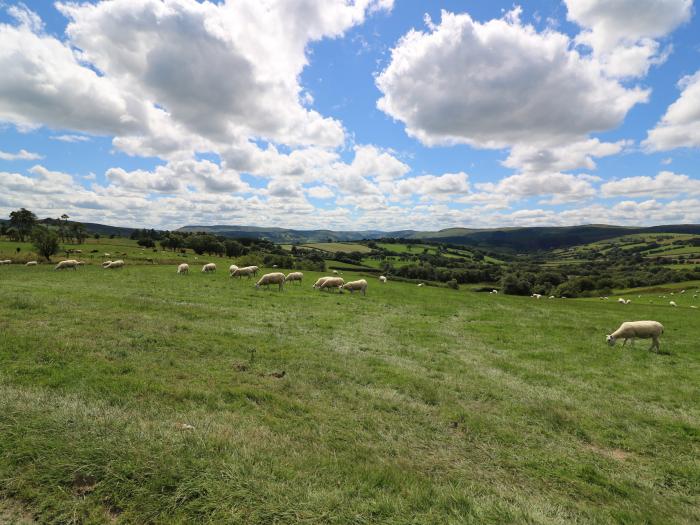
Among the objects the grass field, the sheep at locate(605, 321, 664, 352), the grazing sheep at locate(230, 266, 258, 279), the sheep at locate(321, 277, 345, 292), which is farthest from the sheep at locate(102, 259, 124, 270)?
the sheep at locate(605, 321, 664, 352)

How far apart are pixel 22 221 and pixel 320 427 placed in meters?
151

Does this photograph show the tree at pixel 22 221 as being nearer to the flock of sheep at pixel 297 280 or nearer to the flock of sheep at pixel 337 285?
the flock of sheep at pixel 337 285

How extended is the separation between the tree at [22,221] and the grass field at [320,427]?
128685mm

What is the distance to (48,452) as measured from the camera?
219 inches

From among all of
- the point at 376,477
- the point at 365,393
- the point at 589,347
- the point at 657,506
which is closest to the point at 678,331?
the point at 589,347

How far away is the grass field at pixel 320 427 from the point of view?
5.20 metres

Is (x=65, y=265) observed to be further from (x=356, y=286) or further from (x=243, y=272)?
(x=356, y=286)

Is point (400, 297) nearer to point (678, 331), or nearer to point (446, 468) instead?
point (678, 331)

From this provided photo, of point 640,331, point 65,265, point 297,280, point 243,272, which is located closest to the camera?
point 640,331

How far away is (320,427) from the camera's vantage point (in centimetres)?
801

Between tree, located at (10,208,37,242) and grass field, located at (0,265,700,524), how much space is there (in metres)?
129

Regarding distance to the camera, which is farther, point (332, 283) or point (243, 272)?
point (243, 272)

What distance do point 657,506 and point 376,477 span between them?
5639mm

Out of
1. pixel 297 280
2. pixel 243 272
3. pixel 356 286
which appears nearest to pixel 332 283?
pixel 356 286
